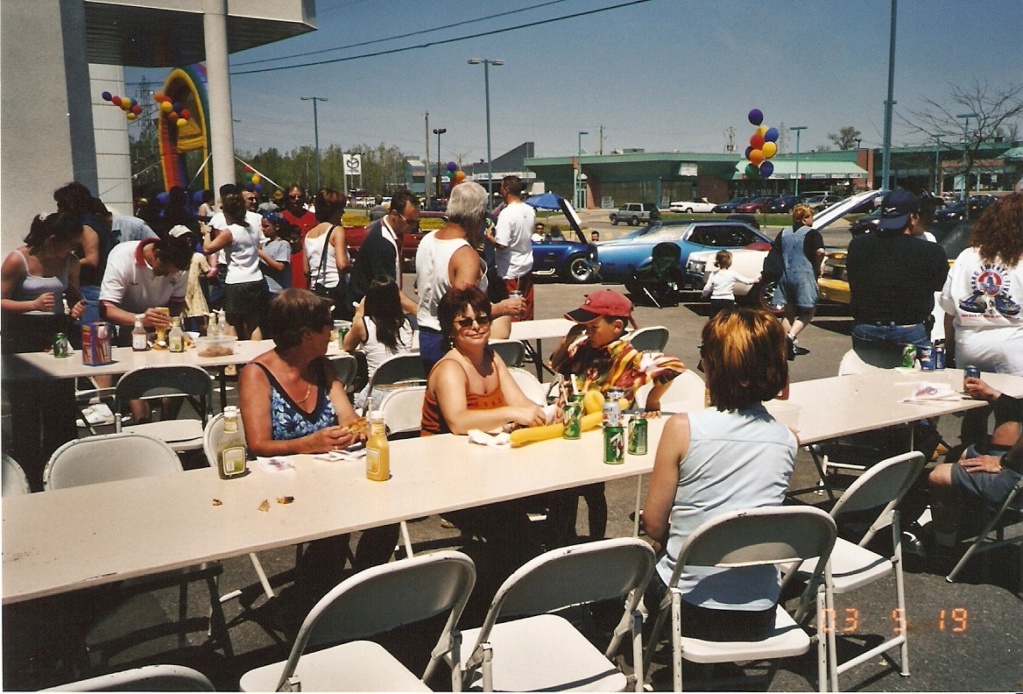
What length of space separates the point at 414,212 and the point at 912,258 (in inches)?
138

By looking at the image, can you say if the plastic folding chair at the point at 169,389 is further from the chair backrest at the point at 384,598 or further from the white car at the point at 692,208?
the white car at the point at 692,208

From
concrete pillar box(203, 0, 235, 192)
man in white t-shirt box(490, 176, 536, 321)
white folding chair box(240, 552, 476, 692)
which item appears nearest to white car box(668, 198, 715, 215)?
concrete pillar box(203, 0, 235, 192)

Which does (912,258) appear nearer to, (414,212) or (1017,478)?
(1017,478)

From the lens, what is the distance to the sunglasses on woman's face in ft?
11.6

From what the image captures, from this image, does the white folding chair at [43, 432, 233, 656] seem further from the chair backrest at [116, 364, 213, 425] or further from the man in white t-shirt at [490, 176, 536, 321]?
the man in white t-shirt at [490, 176, 536, 321]

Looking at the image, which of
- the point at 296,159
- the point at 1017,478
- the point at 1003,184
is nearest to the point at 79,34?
the point at 1017,478

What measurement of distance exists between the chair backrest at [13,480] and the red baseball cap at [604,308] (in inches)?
88.3

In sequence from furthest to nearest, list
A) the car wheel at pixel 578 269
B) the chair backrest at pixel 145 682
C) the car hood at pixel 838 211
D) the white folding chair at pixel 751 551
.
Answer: the car wheel at pixel 578 269 < the car hood at pixel 838 211 < the white folding chair at pixel 751 551 < the chair backrest at pixel 145 682

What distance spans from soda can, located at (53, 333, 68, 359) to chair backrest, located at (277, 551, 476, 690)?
3639 millimetres

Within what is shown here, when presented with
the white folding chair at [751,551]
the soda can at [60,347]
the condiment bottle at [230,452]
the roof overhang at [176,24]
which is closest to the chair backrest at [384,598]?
the white folding chair at [751,551]

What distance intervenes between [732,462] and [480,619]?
1.46 meters

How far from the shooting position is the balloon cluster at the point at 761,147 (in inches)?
557

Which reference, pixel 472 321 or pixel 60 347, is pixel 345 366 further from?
pixel 472 321

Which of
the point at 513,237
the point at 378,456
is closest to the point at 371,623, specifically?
the point at 378,456
